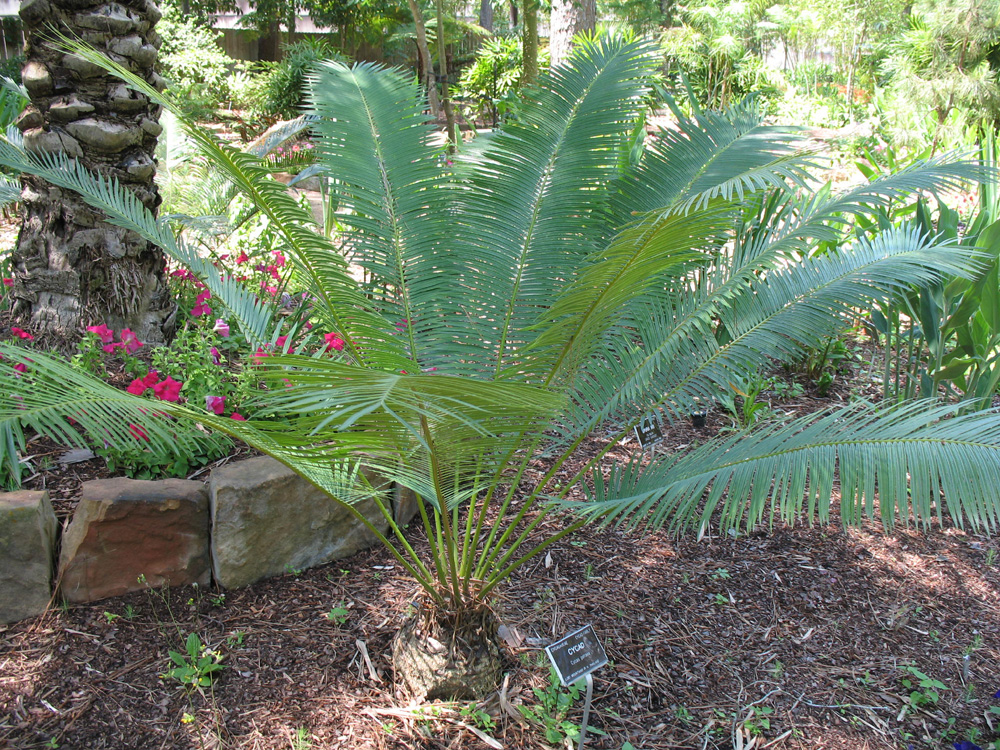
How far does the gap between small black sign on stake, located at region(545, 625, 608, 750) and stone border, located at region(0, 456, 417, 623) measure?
2.18 feet

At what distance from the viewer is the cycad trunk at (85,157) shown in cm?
275

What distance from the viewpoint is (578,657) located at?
167 cm

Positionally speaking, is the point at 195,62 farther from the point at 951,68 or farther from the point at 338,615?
the point at 338,615

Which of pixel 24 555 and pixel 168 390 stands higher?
pixel 168 390

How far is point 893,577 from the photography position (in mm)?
2605

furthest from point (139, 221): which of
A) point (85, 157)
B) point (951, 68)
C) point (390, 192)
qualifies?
point (951, 68)

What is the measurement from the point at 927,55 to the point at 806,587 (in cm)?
1024

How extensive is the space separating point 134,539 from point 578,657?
4.58 ft

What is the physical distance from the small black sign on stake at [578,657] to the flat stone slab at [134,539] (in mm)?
1236

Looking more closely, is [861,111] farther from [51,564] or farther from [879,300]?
[51,564]

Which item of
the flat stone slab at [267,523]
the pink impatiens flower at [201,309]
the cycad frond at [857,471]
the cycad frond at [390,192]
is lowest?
the flat stone slab at [267,523]

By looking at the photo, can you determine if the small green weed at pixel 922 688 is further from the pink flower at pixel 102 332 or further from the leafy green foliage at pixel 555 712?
the pink flower at pixel 102 332

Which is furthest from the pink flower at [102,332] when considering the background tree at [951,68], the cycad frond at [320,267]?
the background tree at [951,68]

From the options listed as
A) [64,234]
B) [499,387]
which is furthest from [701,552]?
[64,234]
